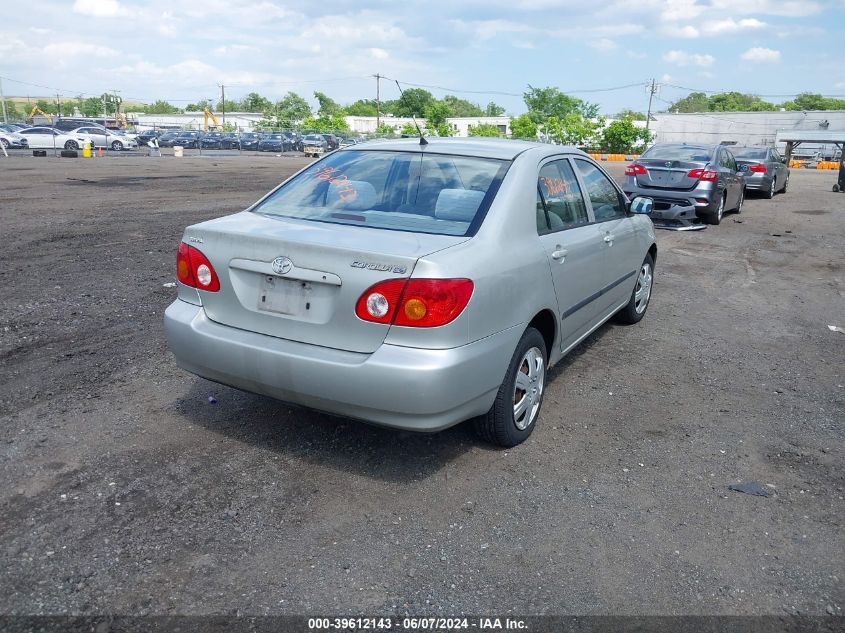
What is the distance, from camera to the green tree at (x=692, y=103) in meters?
147

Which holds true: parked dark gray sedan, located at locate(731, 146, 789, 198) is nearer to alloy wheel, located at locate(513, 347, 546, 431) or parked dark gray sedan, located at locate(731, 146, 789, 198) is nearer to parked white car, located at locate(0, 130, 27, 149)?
alloy wheel, located at locate(513, 347, 546, 431)

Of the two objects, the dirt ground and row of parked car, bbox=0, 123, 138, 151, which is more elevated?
row of parked car, bbox=0, 123, 138, 151

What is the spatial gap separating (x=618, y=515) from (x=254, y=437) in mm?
2043

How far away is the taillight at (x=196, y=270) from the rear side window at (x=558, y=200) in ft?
6.12

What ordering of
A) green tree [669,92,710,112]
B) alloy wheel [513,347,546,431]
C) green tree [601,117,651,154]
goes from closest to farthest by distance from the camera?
alloy wheel [513,347,546,431] < green tree [601,117,651,154] < green tree [669,92,710,112]

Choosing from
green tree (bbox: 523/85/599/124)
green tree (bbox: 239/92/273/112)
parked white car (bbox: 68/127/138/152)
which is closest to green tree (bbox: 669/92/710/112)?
green tree (bbox: 523/85/599/124)

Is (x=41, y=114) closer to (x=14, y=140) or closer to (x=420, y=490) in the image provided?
(x=14, y=140)

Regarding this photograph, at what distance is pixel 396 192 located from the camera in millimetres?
4145

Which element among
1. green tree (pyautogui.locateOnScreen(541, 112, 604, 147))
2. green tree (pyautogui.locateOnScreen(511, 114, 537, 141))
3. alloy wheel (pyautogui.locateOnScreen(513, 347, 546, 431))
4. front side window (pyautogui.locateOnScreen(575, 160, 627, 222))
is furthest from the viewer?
green tree (pyautogui.locateOnScreen(511, 114, 537, 141))

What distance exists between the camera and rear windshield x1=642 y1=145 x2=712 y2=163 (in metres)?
13.6

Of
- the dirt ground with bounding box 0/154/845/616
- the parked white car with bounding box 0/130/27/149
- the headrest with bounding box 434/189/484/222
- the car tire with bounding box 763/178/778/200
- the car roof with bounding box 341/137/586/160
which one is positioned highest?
the car roof with bounding box 341/137/586/160

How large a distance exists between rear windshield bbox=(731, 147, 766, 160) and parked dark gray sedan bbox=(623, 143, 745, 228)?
718 cm

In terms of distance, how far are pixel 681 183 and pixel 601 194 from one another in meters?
8.81

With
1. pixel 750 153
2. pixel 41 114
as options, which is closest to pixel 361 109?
pixel 41 114
